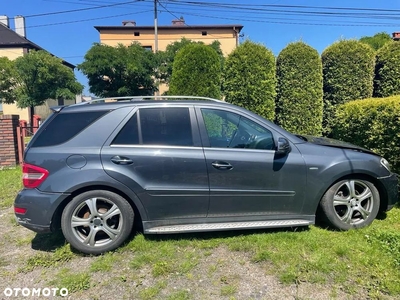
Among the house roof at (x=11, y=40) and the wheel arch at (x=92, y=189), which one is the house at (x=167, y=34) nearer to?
the house roof at (x=11, y=40)

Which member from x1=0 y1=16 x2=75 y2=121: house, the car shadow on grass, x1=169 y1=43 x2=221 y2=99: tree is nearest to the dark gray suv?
the car shadow on grass

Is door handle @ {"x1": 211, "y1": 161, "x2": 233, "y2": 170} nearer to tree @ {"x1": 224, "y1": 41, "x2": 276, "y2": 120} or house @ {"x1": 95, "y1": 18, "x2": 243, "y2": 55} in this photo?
tree @ {"x1": 224, "y1": 41, "x2": 276, "y2": 120}

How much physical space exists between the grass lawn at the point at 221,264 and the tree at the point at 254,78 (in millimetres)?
4218

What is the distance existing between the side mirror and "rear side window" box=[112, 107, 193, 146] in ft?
3.20

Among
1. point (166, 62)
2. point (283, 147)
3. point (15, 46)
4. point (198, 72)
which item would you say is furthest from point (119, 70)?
point (15, 46)

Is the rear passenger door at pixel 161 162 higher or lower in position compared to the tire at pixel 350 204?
higher

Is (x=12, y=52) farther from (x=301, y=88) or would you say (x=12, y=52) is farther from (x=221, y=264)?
(x=221, y=264)

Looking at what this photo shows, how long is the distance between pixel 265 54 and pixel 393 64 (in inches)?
124

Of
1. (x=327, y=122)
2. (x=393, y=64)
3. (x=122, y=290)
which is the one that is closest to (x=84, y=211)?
(x=122, y=290)

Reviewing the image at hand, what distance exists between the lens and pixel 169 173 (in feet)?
9.77

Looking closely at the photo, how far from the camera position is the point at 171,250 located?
3016mm

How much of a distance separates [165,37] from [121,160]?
105 ft

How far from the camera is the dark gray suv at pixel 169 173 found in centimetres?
290

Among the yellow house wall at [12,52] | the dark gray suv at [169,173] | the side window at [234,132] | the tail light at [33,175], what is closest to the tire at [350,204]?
the dark gray suv at [169,173]
